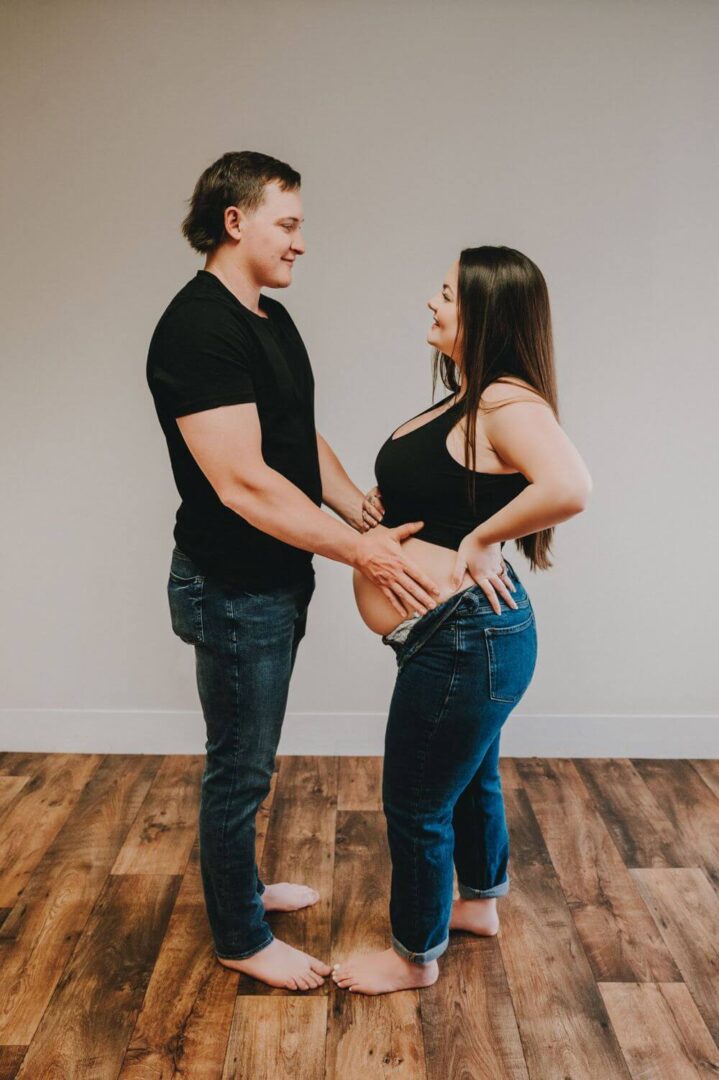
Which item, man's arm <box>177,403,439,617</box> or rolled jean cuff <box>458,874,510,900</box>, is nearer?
man's arm <box>177,403,439,617</box>

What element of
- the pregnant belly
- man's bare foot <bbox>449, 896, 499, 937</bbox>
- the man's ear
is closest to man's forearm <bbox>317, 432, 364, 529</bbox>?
the pregnant belly

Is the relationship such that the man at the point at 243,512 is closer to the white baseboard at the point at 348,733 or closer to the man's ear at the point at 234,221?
the man's ear at the point at 234,221

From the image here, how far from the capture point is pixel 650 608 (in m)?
2.84

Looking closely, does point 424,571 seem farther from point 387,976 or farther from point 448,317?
point 387,976

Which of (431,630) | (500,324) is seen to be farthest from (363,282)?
(431,630)

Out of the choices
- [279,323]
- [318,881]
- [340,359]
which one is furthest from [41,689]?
[279,323]

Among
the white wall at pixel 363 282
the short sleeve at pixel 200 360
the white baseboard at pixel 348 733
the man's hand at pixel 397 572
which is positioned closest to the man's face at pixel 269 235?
the short sleeve at pixel 200 360

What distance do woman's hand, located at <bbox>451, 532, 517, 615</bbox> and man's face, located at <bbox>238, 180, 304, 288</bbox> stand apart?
600 millimetres

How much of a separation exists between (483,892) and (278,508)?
0.97 metres

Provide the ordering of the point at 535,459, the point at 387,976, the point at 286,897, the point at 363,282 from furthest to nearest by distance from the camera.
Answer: the point at 363,282 → the point at 286,897 → the point at 387,976 → the point at 535,459

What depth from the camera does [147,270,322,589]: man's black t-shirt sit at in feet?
5.03

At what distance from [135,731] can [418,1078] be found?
155cm

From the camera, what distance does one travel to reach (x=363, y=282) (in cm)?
263

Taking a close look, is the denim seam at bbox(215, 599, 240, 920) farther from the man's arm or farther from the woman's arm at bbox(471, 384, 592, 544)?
the woman's arm at bbox(471, 384, 592, 544)
